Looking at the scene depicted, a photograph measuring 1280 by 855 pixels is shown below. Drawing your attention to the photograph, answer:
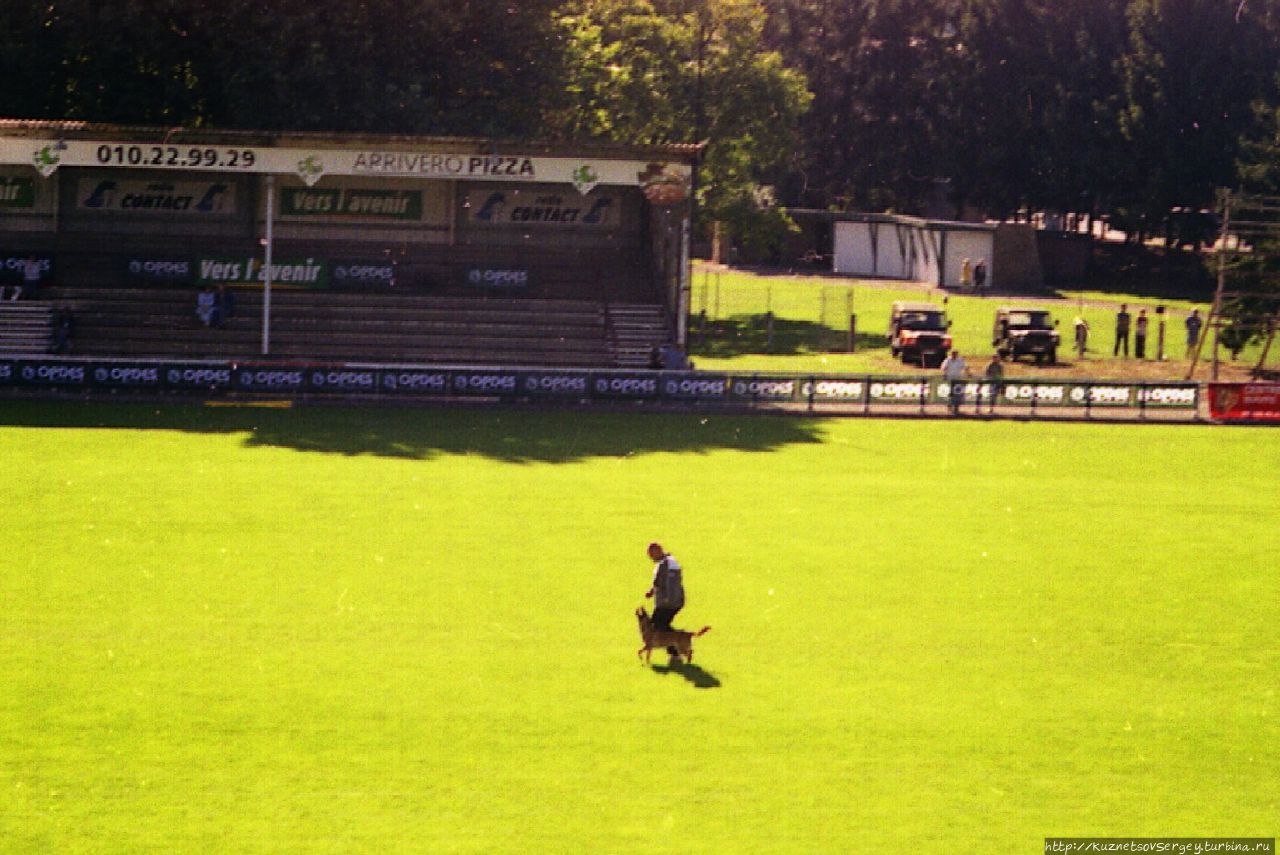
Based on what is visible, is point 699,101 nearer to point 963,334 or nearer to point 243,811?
point 963,334

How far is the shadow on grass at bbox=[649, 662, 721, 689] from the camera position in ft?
68.5

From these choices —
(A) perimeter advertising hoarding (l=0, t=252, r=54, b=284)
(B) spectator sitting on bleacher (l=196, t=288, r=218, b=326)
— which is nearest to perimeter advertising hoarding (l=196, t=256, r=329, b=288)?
(B) spectator sitting on bleacher (l=196, t=288, r=218, b=326)

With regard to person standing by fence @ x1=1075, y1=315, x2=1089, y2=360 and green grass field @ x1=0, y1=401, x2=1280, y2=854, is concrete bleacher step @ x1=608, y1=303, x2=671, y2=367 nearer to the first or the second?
green grass field @ x1=0, y1=401, x2=1280, y2=854

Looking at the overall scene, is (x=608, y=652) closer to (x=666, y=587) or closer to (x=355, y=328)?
(x=666, y=587)

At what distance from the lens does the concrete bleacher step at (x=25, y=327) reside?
50250mm

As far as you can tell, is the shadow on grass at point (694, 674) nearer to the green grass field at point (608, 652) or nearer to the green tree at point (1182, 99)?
the green grass field at point (608, 652)

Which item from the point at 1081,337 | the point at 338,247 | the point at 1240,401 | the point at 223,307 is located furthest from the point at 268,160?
the point at 1240,401

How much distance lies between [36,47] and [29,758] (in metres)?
46.8

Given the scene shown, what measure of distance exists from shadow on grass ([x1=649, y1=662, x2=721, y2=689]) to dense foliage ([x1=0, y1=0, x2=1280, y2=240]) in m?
40.5

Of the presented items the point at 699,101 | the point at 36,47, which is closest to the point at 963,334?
the point at 699,101

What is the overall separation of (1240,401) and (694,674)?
105 ft

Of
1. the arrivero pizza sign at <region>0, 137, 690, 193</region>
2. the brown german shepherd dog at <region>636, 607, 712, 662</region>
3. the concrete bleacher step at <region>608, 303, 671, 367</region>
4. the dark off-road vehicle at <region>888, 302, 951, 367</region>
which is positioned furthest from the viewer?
the dark off-road vehicle at <region>888, 302, 951, 367</region>

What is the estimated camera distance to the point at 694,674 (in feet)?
70.1

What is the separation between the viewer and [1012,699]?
20719mm
